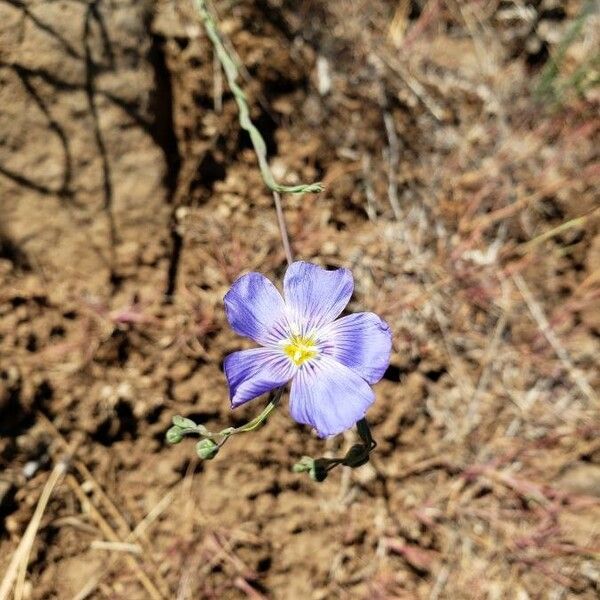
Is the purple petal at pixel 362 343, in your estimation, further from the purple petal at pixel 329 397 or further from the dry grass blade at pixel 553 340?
the dry grass blade at pixel 553 340

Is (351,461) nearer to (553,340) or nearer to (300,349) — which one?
(300,349)

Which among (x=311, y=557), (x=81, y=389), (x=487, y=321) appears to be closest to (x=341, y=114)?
(x=487, y=321)

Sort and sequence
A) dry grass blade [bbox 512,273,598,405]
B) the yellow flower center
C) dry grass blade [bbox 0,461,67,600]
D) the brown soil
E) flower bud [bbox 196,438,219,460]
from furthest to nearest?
dry grass blade [bbox 512,273,598,405], the brown soil, dry grass blade [bbox 0,461,67,600], the yellow flower center, flower bud [bbox 196,438,219,460]

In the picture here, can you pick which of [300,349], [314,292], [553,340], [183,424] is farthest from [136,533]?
[553,340]

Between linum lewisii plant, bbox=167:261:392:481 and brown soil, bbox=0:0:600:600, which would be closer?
linum lewisii plant, bbox=167:261:392:481

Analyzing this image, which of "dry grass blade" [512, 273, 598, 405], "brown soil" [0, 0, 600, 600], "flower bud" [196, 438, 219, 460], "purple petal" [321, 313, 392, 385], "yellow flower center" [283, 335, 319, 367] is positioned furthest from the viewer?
"dry grass blade" [512, 273, 598, 405]

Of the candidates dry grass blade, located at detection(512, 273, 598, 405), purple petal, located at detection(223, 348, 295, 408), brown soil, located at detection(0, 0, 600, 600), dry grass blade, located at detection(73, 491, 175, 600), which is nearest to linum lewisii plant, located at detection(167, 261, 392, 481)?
purple petal, located at detection(223, 348, 295, 408)

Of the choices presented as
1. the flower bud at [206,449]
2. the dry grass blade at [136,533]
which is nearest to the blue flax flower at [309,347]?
the flower bud at [206,449]

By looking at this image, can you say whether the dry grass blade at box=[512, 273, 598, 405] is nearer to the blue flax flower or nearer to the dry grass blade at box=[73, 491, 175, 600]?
the blue flax flower
